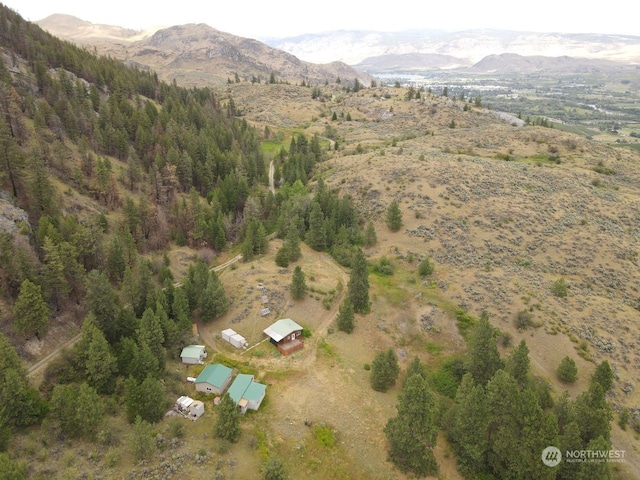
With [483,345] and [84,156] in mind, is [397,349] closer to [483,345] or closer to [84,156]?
[483,345]

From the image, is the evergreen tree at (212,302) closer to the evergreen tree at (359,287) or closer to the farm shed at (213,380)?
the farm shed at (213,380)

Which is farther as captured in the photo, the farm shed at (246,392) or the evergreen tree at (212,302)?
the evergreen tree at (212,302)

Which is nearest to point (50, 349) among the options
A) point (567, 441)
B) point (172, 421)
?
point (172, 421)

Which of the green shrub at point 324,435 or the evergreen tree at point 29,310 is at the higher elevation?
the evergreen tree at point 29,310

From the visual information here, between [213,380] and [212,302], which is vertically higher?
[212,302]

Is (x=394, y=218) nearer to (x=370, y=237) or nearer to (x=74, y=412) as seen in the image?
(x=370, y=237)

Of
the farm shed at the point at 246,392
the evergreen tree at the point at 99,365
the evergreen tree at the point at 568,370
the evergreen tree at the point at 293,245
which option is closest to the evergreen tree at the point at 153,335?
the evergreen tree at the point at 99,365

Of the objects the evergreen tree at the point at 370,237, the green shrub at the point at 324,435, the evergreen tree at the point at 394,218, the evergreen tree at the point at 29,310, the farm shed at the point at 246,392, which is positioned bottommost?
the green shrub at the point at 324,435

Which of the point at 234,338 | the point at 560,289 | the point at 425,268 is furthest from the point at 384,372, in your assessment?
the point at 560,289
